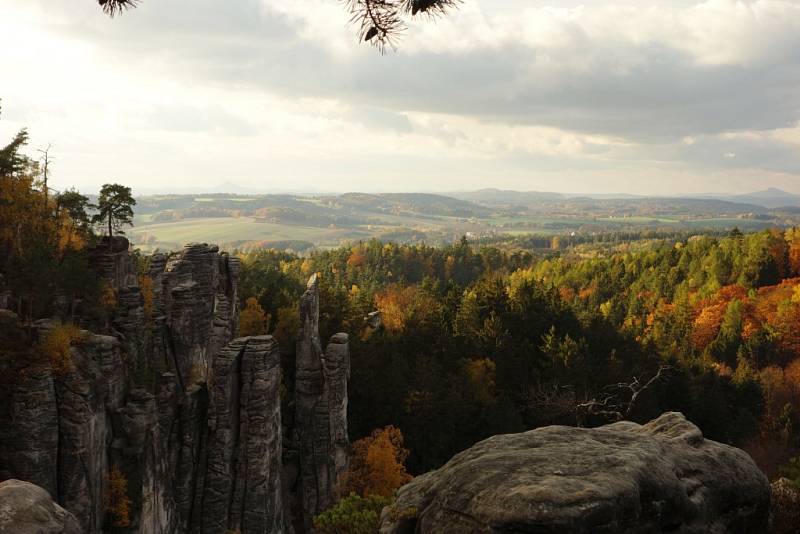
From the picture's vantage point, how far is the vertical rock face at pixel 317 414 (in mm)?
37312

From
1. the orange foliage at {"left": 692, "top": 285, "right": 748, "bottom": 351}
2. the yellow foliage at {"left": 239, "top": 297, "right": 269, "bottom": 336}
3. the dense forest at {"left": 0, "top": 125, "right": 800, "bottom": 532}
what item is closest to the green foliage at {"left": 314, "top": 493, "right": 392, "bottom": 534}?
the dense forest at {"left": 0, "top": 125, "right": 800, "bottom": 532}

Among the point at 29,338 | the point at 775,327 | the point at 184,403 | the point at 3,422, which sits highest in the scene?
the point at 29,338

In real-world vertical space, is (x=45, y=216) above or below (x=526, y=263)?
above

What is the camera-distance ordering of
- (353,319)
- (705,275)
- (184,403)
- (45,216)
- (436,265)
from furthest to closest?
(436,265)
(705,275)
(353,319)
(45,216)
(184,403)

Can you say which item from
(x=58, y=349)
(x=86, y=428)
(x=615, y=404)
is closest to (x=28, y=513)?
(x=86, y=428)

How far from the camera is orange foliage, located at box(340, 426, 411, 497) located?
132 ft

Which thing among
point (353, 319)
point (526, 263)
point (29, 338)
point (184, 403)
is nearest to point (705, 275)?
point (526, 263)

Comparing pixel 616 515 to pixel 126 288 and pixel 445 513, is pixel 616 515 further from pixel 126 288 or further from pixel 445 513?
pixel 126 288

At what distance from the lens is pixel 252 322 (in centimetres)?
5259

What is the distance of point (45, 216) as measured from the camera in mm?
44312

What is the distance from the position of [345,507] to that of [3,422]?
55.0ft

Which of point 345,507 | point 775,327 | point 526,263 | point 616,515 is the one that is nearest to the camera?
point 616,515

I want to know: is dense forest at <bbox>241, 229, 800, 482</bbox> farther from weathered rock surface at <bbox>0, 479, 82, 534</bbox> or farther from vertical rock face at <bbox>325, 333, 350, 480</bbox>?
weathered rock surface at <bbox>0, 479, 82, 534</bbox>

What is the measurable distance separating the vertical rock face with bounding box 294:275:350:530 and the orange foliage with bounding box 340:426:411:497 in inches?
81.4
